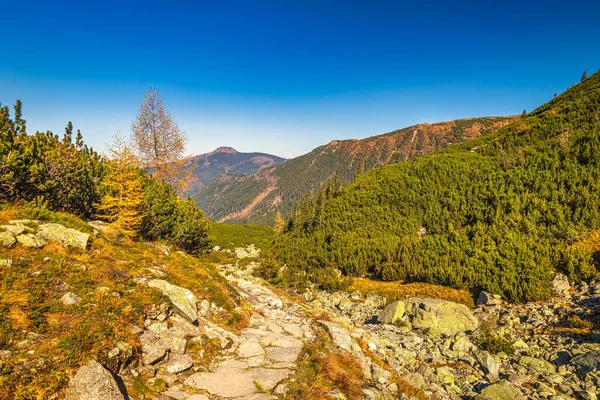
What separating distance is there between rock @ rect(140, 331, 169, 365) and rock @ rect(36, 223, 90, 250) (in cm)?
341

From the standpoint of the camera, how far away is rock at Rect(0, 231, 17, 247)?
5.69 metres

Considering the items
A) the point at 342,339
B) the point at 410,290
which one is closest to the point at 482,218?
the point at 410,290

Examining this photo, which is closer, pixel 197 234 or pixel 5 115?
pixel 5 115

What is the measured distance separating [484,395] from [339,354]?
12.0ft

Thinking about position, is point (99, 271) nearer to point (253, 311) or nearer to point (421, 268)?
point (253, 311)

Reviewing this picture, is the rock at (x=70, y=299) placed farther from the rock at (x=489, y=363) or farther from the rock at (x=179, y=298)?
the rock at (x=489, y=363)

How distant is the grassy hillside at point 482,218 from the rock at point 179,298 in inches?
564

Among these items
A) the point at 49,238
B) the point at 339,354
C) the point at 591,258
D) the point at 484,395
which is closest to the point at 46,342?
the point at 49,238

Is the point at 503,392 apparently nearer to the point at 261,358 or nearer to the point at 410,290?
the point at 261,358

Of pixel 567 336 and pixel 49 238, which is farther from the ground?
pixel 49 238

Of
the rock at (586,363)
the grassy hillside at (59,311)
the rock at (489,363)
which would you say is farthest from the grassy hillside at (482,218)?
the grassy hillside at (59,311)

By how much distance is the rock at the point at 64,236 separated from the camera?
21.7 ft

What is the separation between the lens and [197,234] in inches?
667

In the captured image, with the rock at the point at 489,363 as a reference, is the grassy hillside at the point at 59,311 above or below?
above
